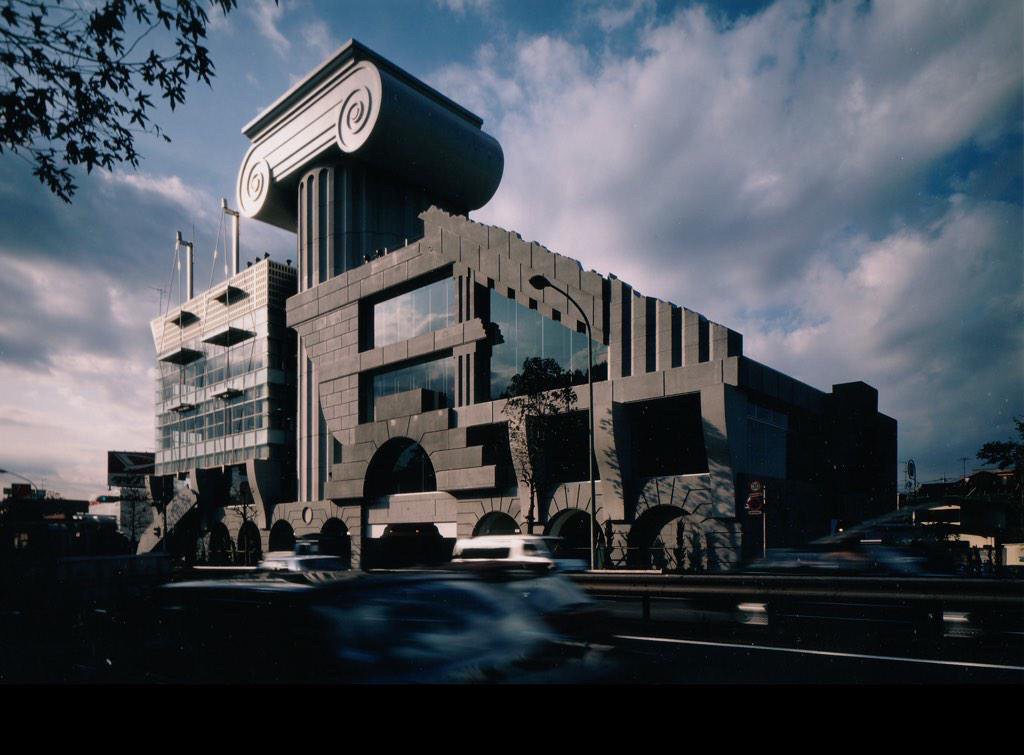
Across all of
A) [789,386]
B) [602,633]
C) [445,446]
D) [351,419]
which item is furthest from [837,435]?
[602,633]

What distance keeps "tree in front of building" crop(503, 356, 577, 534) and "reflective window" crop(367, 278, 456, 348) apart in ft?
26.2

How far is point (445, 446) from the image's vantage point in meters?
38.0

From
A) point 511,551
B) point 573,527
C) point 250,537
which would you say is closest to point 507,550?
point 511,551

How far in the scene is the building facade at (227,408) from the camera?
5488 centimetres

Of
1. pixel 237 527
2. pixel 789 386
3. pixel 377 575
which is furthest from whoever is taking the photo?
pixel 237 527

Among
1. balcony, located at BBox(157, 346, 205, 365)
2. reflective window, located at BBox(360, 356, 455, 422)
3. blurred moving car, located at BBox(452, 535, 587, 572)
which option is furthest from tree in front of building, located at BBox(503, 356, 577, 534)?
balcony, located at BBox(157, 346, 205, 365)

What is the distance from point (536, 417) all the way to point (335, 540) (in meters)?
17.6

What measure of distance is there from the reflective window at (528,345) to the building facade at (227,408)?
24.5 meters

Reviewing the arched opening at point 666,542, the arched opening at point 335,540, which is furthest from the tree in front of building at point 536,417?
the arched opening at point 335,540

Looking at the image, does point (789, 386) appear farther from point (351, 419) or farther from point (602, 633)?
point (602, 633)

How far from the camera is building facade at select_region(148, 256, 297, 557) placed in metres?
54.9

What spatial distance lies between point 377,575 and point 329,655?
0.94 m

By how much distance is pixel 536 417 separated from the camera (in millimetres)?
32500

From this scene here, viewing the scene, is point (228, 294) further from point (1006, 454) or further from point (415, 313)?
point (1006, 454)
